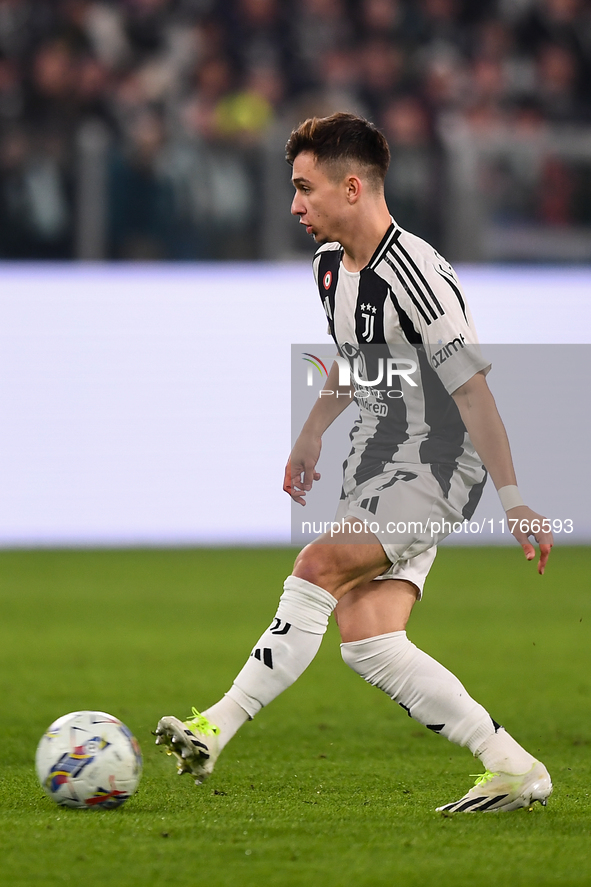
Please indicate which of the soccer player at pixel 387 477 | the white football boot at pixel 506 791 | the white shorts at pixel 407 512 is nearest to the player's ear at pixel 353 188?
the soccer player at pixel 387 477

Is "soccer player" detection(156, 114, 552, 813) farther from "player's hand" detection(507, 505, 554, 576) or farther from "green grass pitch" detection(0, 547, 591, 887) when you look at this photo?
"green grass pitch" detection(0, 547, 591, 887)

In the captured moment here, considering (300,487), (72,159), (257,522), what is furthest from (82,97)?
(300,487)

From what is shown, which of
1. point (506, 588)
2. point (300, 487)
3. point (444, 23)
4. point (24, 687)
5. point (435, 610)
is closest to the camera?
point (300, 487)

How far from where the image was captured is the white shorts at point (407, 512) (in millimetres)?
3674

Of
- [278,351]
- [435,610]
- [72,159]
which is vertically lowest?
[435,610]

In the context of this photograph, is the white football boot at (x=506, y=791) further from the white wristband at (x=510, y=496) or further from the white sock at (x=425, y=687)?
the white wristband at (x=510, y=496)

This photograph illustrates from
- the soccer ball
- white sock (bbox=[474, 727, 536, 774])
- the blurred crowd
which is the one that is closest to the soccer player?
white sock (bbox=[474, 727, 536, 774])

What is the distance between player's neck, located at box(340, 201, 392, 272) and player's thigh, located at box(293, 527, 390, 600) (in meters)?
0.77

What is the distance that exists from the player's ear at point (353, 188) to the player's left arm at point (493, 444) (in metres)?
0.62

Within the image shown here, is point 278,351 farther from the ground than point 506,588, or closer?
farther from the ground

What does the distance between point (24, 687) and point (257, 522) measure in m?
4.61

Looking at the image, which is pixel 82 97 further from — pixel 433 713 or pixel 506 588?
pixel 433 713

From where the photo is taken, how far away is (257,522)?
10.5 metres

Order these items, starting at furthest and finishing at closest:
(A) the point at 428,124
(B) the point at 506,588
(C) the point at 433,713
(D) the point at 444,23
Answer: (D) the point at 444,23 < (A) the point at 428,124 < (B) the point at 506,588 < (C) the point at 433,713
